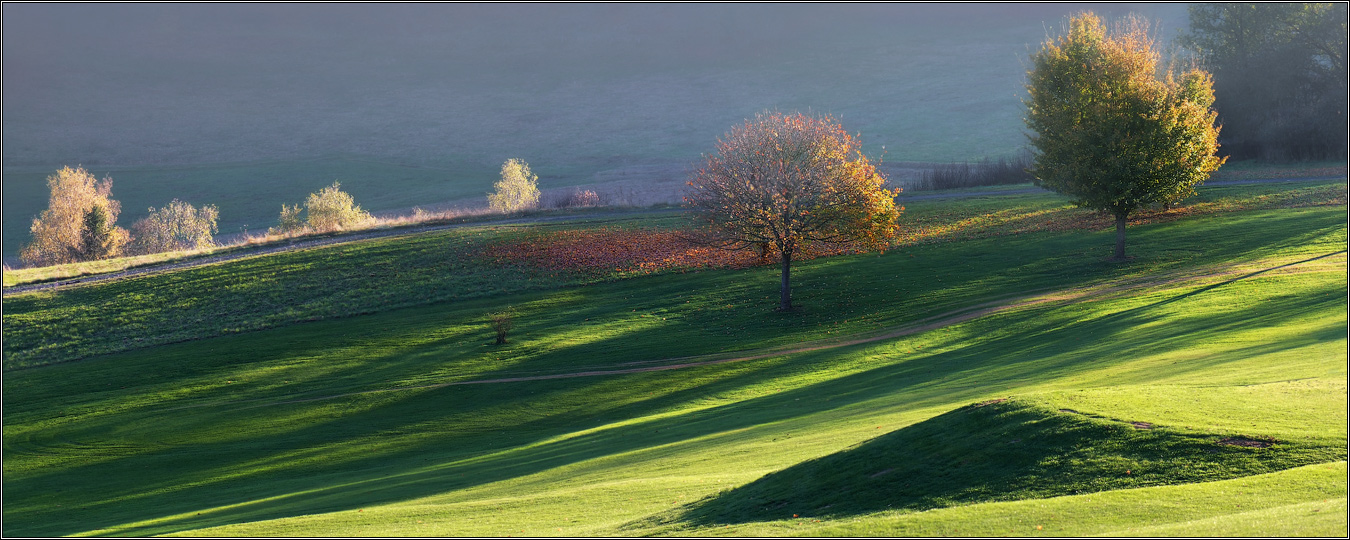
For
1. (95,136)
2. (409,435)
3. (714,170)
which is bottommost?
(409,435)

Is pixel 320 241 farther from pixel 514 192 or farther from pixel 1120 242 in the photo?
pixel 514 192

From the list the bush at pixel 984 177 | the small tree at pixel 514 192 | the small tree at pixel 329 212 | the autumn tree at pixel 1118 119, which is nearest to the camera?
the autumn tree at pixel 1118 119

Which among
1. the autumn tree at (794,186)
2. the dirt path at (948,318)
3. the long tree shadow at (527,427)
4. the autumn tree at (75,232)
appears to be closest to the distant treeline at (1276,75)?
the dirt path at (948,318)

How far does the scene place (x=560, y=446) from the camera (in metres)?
21.6

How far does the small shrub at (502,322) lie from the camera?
33812 millimetres

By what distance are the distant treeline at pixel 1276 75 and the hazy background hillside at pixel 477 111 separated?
36268mm

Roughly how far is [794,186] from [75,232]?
243 ft

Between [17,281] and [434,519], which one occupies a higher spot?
[17,281]

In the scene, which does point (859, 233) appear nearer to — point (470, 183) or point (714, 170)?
point (714, 170)

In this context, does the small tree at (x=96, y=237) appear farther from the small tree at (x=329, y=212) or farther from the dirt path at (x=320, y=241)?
the dirt path at (x=320, y=241)

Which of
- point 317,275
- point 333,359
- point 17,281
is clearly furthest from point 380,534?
point 17,281

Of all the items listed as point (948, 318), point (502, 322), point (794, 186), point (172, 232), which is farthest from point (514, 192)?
point (948, 318)

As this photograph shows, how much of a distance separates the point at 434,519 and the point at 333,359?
20.3 metres

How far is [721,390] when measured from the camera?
88.9 feet
